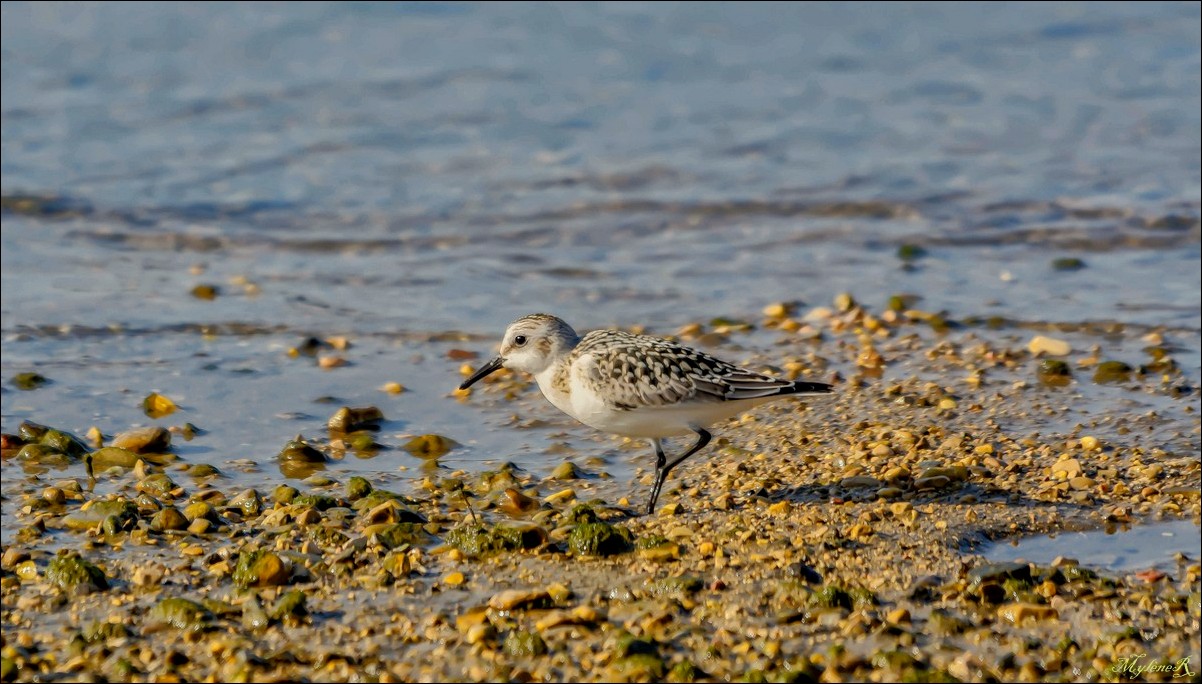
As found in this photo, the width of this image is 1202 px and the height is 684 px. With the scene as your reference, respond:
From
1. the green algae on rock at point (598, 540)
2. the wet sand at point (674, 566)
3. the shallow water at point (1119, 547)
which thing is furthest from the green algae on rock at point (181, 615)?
the shallow water at point (1119, 547)

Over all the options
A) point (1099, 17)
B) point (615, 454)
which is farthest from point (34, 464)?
point (1099, 17)

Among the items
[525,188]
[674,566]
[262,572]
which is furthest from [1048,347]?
[525,188]

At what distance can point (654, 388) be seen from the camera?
7.58 m

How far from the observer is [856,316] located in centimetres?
1131

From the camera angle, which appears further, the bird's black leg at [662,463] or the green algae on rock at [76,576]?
the bird's black leg at [662,463]

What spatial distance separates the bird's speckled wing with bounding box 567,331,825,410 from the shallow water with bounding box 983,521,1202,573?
143 cm

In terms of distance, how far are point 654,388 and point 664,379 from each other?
0.24ft

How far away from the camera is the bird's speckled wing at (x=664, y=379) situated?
7578mm

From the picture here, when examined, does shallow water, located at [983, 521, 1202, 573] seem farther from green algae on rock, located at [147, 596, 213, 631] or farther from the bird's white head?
green algae on rock, located at [147, 596, 213, 631]

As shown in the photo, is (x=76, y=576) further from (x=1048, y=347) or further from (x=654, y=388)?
(x=1048, y=347)

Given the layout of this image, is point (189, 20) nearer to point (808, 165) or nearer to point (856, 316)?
point (808, 165)

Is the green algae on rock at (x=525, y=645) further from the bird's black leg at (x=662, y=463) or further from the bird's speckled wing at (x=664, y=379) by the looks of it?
the bird's speckled wing at (x=664, y=379)

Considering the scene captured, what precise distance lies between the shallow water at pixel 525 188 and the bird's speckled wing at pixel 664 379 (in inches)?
39.7

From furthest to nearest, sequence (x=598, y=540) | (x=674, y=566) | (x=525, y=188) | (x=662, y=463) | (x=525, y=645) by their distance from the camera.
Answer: (x=525, y=188) < (x=662, y=463) < (x=598, y=540) < (x=674, y=566) < (x=525, y=645)
